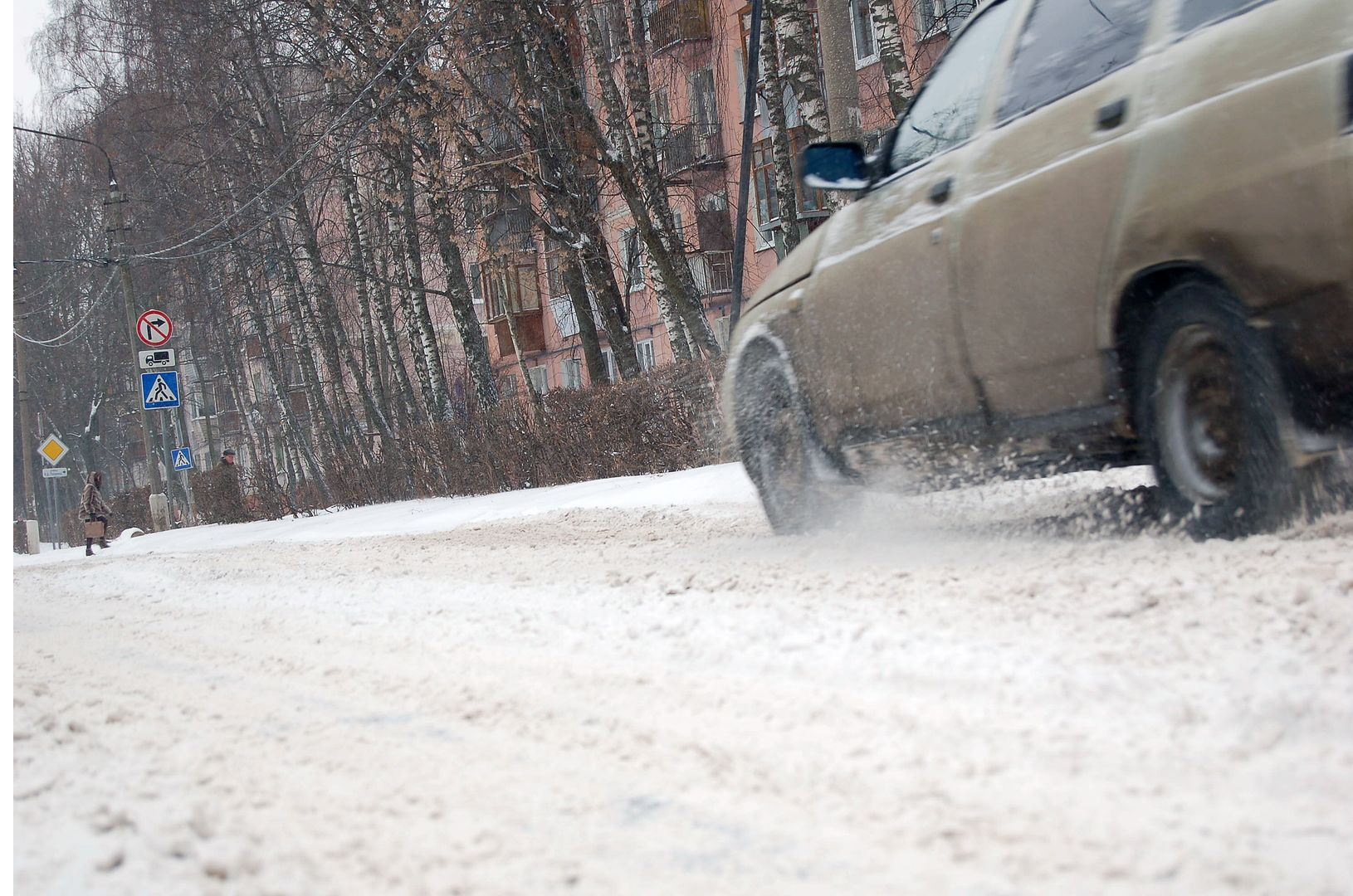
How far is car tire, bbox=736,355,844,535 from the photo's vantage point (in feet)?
19.2

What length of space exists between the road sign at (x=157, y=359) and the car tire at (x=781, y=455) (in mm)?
19242

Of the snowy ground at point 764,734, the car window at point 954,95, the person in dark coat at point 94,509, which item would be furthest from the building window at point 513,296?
the snowy ground at point 764,734

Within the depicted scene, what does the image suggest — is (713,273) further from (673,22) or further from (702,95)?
(673,22)

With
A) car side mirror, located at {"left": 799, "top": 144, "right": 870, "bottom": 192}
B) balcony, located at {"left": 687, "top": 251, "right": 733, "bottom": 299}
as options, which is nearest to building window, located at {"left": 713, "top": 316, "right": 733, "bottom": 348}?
balcony, located at {"left": 687, "top": 251, "right": 733, "bottom": 299}

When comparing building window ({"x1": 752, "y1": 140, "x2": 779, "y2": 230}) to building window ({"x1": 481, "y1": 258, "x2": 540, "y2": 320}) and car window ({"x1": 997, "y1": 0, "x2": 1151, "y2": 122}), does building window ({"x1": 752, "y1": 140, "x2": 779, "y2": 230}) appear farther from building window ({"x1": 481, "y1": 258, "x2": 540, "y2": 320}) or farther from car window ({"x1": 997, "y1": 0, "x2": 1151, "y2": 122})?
car window ({"x1": 997, "y1": 0, "x2": 1151, "y2": 122})

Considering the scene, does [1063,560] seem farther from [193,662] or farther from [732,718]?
[193,662]

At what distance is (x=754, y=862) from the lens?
6.50 feet

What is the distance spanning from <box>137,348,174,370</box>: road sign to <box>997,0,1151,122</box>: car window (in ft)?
69.4

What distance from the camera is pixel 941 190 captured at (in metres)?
4.63

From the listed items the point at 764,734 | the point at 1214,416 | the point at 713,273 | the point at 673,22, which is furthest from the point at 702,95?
the point at 764,734

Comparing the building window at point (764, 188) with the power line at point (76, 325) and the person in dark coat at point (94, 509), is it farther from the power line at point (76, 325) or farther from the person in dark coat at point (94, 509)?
the power line at point (76, 325)

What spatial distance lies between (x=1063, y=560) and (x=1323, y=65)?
1666mm

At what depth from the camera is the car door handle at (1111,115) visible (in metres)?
3.82

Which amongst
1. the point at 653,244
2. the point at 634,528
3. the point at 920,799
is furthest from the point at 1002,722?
the point at 653,244
